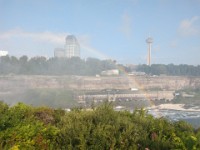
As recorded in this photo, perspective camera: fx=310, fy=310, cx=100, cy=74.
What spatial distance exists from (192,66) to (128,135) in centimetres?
11201

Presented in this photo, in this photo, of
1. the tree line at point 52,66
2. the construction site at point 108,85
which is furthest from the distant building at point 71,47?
the construction site at point 108,85

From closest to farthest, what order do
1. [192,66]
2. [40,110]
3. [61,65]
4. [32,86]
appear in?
1. [40,110]
2. [32,86]
3. [61,65]
4. [192,66]

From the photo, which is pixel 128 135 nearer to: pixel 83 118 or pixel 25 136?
pixel 83 118

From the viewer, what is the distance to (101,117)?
6566mm

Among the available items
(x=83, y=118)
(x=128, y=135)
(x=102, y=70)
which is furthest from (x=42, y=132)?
(x=102, y=70)

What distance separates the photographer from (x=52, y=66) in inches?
3255

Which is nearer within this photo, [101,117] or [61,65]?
[101,117]

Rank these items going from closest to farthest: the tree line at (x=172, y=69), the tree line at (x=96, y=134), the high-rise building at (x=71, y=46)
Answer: the tree line at (x=96, y=134) → the tree line at (x=172, y=69) → the high-rise building at (x=71, y=46)

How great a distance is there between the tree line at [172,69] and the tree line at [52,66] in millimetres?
16444

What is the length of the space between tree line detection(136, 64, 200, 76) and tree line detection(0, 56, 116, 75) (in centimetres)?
1644

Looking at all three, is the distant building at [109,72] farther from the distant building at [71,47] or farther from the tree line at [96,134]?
the tree line at [96,134]

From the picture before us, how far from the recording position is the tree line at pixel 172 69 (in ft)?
349

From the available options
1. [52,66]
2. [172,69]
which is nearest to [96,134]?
[52,66]

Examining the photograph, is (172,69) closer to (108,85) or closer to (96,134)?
(108,85)
